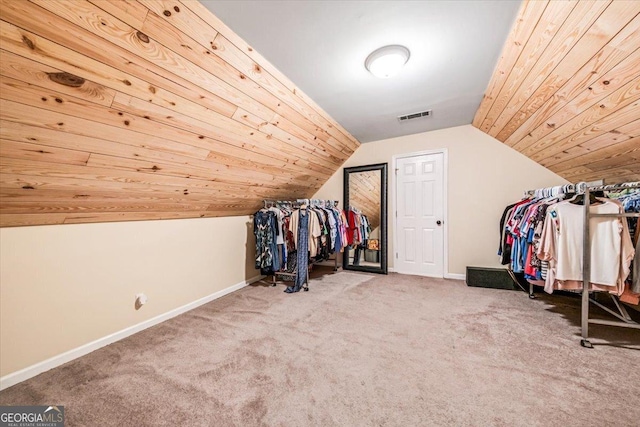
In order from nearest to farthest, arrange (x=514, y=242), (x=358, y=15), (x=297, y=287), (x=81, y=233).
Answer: (x=358, y=15) < (x=81, y=233) < (x=514, y=242) < (x=297, y=287)

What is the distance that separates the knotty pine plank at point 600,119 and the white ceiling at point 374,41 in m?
0.82

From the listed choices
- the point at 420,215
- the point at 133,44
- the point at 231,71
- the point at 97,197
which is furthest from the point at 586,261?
the point at 97,197

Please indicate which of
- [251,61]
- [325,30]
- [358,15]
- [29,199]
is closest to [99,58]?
[251,61]

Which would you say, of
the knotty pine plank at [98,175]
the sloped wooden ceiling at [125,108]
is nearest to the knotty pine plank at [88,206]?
the sloped wooden ceiling at [125,108]

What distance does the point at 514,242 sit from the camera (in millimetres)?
2766

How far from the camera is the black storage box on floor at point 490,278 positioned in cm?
322

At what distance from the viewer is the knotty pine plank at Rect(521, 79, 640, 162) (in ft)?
5.41

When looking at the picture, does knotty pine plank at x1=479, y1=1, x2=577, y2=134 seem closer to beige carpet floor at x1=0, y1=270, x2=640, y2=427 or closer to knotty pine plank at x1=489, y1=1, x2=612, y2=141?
knotty pine plank at x1=489, y1=1, x2=612, y2=141

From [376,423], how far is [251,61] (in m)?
2.47

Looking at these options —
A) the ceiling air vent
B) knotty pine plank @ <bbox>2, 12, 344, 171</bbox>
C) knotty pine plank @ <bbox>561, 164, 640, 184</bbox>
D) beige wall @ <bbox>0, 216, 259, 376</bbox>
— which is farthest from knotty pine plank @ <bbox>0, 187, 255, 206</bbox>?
knotty pine plank @ <bbox>561, 164, 640, 184</bbox>

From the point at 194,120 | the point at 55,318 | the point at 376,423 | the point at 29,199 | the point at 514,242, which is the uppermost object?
the point at 194,120

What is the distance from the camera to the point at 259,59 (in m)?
1.87

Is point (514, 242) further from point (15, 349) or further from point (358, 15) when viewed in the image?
point (15, 349)

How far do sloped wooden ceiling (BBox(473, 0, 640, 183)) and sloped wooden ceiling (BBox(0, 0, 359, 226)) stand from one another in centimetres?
182
